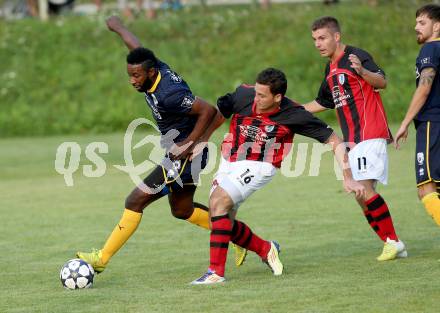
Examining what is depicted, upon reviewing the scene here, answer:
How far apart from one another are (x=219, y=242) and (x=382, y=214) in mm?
1807

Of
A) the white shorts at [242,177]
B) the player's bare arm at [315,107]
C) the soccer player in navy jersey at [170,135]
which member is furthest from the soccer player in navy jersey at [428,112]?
the soccer player in navy jersey at [170,135]

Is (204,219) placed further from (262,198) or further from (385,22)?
(385,22)

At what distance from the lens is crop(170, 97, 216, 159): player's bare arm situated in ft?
29.9

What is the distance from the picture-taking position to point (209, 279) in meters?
8.36

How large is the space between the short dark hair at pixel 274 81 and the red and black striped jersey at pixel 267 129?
28cm

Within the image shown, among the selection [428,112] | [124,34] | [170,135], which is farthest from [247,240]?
[124,34]

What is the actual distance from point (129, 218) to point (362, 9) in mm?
23689

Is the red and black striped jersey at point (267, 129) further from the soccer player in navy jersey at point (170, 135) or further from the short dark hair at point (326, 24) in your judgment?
the short dark hair at point (326, 24)

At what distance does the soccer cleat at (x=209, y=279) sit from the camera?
8.34 m

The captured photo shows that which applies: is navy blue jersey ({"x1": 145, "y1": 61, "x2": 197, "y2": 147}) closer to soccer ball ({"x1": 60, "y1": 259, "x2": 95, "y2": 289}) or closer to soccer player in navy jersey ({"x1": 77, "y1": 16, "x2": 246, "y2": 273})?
soccer player in navy jersey ({"x1": 77, "y1": 16, "x2": 246, "y2": 273})

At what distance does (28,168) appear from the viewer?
19844 millimetres

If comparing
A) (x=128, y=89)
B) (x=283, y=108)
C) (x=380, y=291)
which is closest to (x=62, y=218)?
(x=283, y=108)

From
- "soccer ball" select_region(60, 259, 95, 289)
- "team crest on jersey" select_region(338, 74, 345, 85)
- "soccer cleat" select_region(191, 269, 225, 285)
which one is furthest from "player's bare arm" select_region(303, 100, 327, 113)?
"soccer ball" select_region(60, 259, 95, 289)

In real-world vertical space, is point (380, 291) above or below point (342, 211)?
below
